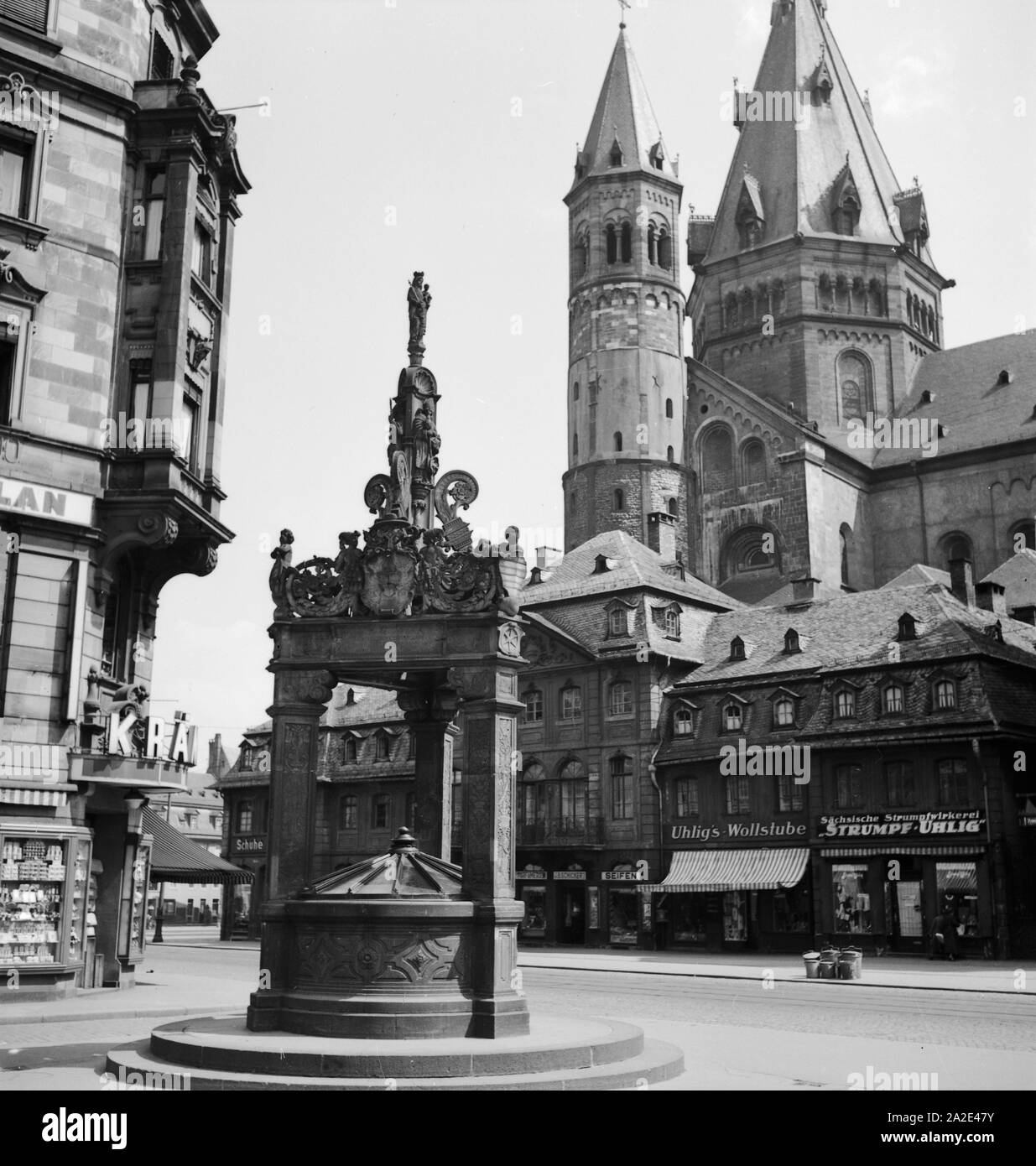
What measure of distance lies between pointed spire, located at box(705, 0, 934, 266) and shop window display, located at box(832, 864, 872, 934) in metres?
47.4

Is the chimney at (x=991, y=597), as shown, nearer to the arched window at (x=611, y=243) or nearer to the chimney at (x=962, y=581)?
the chimney at (x=962, y=581)

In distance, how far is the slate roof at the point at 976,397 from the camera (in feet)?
237

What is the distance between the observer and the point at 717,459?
75.4 m

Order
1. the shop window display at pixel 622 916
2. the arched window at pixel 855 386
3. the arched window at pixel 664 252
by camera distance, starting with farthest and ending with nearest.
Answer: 1. the arched window at pixel 855 386
2. the arched window at pixel 664 252
3. the shop window display at pixel 622 916

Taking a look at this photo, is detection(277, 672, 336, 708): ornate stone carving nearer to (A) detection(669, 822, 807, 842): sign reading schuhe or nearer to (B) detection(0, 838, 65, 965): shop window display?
(B) detection(0, 838, 65, 965): shop window display

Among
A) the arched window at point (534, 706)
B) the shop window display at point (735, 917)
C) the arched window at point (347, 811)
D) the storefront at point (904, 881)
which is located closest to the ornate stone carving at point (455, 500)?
the storefront at point (904, 881)

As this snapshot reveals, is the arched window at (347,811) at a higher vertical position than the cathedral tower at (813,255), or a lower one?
lower

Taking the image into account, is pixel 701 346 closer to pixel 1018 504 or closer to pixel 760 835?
pixel 1018 504

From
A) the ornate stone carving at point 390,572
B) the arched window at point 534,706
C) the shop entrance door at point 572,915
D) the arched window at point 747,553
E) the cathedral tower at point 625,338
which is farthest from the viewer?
the cathedral tower at point 625,338

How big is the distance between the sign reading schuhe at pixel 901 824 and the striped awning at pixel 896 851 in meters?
0.35

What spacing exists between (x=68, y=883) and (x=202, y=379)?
1104 centimetres

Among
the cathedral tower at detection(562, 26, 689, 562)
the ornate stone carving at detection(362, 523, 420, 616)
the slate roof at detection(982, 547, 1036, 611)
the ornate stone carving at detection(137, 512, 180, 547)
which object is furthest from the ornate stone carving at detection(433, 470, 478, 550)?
the cathedral tower at detection(562, 26, 689, 562)

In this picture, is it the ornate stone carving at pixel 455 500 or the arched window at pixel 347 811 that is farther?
the arched window at pixel 347 811
